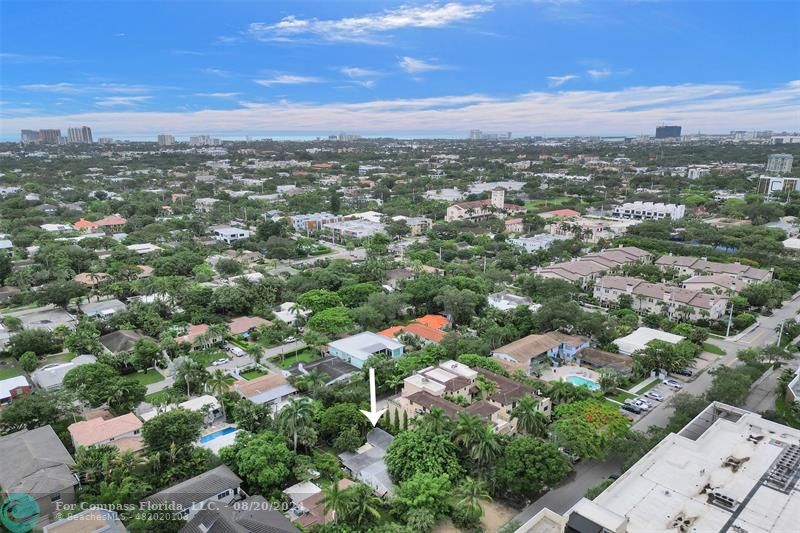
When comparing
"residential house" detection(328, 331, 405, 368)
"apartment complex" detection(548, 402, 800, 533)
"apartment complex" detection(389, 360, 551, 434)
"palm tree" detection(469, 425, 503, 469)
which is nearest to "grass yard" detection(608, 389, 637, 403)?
"apartment complex" detection(389, 360, 551, 434)

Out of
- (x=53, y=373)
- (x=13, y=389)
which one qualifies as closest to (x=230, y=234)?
(x=53, y=373)

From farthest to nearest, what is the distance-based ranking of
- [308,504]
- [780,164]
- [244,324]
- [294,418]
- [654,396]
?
[780,164]
[244,324]
[654,396]
[294,418]
[308,504]

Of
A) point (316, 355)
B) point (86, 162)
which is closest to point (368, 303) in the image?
point (316, 355)

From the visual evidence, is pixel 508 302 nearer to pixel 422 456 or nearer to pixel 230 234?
pixel 422 456

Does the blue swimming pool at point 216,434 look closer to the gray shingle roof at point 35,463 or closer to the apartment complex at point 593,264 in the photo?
the gray shingle roof at point 35,463

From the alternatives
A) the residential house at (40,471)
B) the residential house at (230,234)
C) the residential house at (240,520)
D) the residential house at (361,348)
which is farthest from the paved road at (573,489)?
the residential house at (230,234)

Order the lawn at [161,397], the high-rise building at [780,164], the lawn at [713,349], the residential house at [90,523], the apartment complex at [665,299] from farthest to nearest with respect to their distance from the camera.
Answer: the high-rise building at [780,164] → the apartment complex at [665,299] → the lawn at [713,349] → the lawn at [161,397] → the residential house at [90,523]

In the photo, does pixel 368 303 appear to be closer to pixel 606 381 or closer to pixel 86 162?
pixel 606 381
